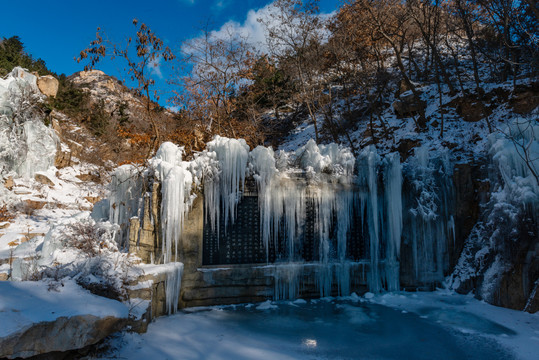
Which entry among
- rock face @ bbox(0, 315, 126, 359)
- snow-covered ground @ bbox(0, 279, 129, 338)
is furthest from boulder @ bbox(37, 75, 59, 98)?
rock face @ bbox(0, 315, 126, 359)

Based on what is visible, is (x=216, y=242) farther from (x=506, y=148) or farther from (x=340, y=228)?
(x=506, y=148)

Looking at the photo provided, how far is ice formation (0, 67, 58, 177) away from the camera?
1506 centimetres

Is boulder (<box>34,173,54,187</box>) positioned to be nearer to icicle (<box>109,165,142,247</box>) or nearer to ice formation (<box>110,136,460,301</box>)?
icicle (<box>109,165,142,247</box>)

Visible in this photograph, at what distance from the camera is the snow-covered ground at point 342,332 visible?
474 centimetres

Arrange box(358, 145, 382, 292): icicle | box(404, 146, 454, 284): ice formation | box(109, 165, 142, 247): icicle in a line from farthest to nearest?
1. box(404, 146, 454, 284): ice formation
2. box(358, 145, 382, 292): icicle
3. box(109, 165, 142, 247): icicle

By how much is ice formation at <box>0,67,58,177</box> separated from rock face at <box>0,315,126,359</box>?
14527 mm

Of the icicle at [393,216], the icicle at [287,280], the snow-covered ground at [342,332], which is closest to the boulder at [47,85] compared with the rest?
the snow-covered ground at [342,332]

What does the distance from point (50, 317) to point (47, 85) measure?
67.4 ft

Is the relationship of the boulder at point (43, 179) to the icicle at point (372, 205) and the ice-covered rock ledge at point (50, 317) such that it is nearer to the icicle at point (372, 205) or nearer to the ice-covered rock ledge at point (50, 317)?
the ice-covered rock ledge at point (50, 317)

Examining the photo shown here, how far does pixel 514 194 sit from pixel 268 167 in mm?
5351

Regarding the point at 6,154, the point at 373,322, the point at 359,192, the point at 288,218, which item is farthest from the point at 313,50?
the point at 6,154

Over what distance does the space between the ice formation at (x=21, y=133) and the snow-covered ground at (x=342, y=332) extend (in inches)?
535

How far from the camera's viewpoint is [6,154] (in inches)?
586

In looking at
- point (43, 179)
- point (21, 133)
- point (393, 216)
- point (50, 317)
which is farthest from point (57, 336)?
point (21, 133)
